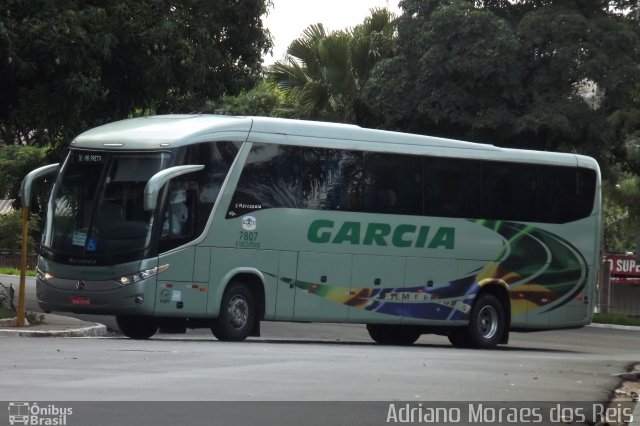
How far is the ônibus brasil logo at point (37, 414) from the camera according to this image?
30.3 ft

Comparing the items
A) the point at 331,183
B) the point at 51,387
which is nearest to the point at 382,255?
the point at 331,183

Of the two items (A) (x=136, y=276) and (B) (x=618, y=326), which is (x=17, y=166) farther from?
(A) (x=136, y=276)

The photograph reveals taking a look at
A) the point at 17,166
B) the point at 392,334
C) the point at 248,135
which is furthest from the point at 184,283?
the point at 17,166

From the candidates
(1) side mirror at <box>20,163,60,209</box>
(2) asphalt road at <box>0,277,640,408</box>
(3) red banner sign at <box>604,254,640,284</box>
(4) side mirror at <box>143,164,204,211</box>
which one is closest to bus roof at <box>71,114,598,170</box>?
(4) side mirror at <box>143,164,204,211</box>

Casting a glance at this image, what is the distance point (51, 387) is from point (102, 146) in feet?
28.5

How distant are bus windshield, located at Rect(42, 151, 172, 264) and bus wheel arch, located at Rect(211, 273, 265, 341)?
1719mm

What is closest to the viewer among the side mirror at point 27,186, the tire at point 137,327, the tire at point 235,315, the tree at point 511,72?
the side mirror at point 27,186

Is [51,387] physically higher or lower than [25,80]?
lower

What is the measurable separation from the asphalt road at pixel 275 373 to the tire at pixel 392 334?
16.2 ft

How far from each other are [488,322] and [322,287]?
3869 millimetres

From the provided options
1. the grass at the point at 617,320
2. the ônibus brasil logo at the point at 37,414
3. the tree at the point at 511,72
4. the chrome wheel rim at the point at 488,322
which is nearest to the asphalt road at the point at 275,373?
the ônibus brasil logo at the point at 37,414

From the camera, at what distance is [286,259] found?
20.8 m

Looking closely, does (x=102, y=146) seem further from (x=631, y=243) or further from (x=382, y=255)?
(x=631, y=243)

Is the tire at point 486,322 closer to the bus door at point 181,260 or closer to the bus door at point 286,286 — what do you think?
the bus door at point 286,286
